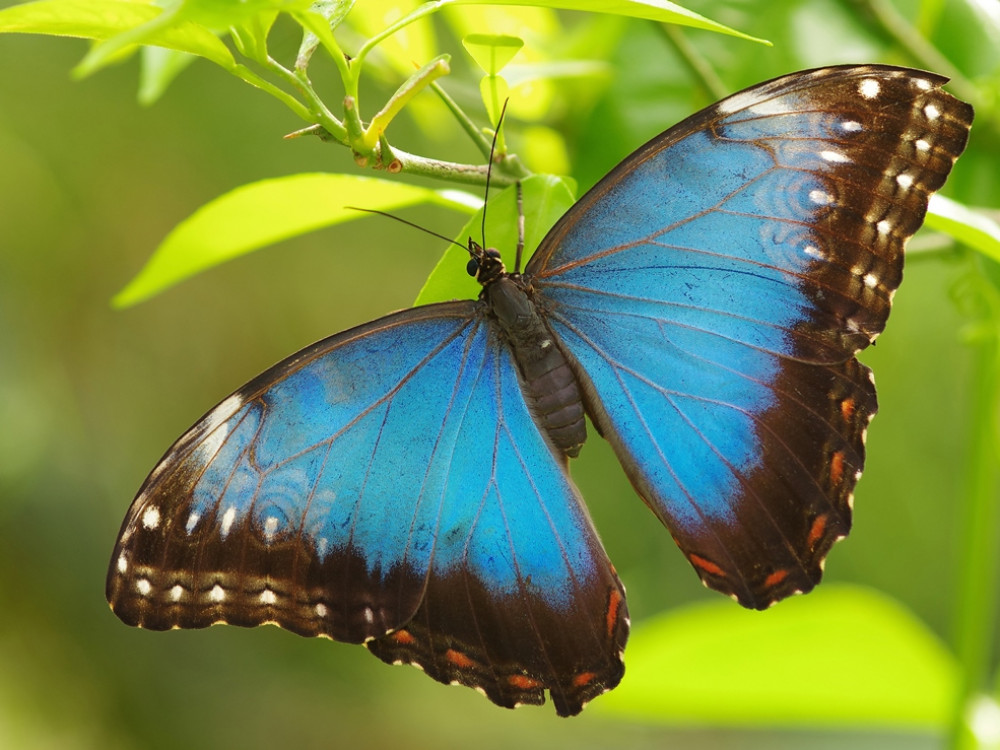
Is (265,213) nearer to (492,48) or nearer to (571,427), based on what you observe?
(492,48)

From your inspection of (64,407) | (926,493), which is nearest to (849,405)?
(926,493)

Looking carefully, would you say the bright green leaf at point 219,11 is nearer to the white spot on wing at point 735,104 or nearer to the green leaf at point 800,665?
the white spot on wing at point 735,104

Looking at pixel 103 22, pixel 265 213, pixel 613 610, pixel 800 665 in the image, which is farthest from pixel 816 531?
pixel 103 22

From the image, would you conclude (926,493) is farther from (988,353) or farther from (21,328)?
(21,328)

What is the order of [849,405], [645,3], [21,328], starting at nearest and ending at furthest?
1. [645,3]
2. [849,405]
3. [21,328]

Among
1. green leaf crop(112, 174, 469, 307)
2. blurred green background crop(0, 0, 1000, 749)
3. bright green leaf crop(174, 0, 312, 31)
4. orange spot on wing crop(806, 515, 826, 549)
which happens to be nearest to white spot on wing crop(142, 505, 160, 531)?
green leaf crop(112, 174, 469, 307)
